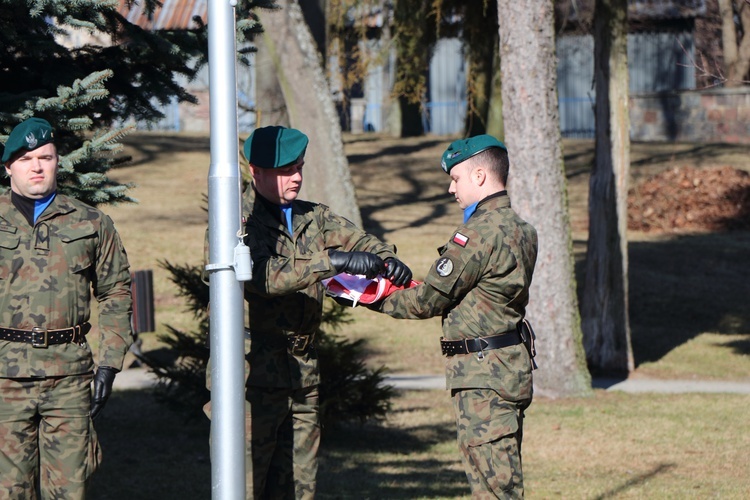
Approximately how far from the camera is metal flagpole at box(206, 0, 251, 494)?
405 cm

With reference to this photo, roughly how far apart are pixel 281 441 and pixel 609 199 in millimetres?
9200

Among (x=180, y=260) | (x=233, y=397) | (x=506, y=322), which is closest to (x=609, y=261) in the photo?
(x=180, y=260)

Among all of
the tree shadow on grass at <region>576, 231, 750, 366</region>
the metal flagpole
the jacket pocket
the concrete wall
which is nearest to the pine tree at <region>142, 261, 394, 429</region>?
the jacket pocket

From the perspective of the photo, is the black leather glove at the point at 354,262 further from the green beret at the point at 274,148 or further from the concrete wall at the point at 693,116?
the concrete wall at the point at 693,116

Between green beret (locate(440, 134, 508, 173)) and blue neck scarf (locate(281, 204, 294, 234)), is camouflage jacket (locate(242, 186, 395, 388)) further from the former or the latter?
green beret (locate(440, 134, 508, 173))

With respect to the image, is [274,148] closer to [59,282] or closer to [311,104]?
[59,282]

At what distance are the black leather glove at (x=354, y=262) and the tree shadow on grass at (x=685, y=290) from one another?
1037cm

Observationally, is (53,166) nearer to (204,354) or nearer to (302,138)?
(302,138)

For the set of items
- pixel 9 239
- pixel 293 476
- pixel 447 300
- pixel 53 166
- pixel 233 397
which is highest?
pixel 53 166

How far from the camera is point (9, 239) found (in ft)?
16.3

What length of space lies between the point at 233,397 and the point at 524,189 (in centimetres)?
788

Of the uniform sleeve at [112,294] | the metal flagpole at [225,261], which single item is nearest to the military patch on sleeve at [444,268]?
the metal flagpole at [225,261]

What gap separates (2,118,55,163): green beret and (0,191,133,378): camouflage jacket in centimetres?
28

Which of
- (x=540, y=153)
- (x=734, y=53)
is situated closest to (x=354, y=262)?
(x=540, y=153)
